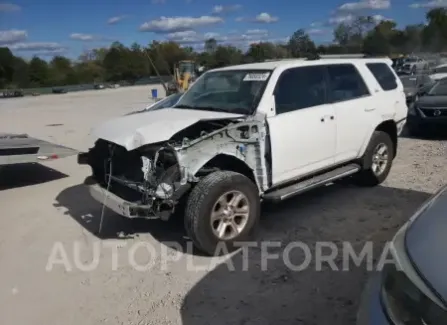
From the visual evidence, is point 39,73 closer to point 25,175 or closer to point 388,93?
point 25,175

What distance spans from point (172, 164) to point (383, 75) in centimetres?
393

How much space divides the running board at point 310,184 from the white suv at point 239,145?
19mm

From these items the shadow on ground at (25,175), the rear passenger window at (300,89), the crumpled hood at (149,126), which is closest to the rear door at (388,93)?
the rear passenger window at (300,89)

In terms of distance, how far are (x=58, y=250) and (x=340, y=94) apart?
3978 millimetres

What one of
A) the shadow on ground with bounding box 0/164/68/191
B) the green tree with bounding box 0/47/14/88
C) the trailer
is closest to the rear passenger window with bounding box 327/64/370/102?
the trailer

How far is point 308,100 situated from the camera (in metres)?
5.53

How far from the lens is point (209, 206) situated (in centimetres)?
442

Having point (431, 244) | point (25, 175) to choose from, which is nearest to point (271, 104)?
point (431, 244)

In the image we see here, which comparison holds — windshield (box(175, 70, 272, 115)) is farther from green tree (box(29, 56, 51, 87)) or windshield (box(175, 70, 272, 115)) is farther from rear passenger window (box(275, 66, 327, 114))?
green tree (box(29, 56, 51, 87))

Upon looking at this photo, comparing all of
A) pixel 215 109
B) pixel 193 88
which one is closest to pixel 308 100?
pixel 215 109

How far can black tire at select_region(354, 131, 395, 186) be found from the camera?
252 inches

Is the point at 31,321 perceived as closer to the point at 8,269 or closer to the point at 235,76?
the point at 8,269

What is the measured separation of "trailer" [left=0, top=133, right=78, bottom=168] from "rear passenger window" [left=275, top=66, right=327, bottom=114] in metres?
3.99

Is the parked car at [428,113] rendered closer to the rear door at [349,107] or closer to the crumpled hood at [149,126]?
the rear door at [349,107]
